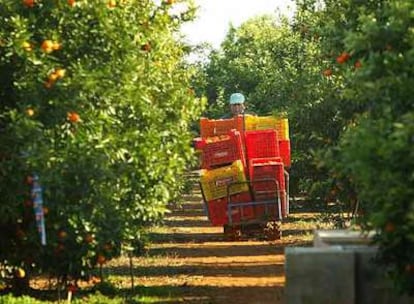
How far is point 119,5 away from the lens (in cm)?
1003

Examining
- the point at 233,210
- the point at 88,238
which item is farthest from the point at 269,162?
the point at 88,238

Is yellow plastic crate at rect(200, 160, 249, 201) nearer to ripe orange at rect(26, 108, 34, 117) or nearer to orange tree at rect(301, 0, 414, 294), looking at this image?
ripe orange at rect(26, 108, 34, 117)

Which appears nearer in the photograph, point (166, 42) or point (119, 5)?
point (119, 5)

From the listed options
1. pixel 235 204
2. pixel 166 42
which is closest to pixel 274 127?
pixel 235 204

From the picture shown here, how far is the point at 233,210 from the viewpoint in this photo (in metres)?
18.6

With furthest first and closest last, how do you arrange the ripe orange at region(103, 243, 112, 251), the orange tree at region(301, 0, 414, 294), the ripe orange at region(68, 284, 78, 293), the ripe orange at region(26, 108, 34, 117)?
the ripe orange at region(68, 284, 78, 293), the ripe orange at region(103, 243, 112, 251), the ripe orange at region(26, 108, 34, 117), the orange tree at region(301, 0, 414, 294)

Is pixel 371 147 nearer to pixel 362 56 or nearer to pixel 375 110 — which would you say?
pixel 375 110

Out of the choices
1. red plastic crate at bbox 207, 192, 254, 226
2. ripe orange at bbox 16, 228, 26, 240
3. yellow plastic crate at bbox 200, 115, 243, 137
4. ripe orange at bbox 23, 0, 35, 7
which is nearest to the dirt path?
red plastic crate at bbox 207, 192, 254, 226

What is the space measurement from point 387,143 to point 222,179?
39.9 ft

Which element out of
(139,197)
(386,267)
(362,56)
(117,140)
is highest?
(362,56)

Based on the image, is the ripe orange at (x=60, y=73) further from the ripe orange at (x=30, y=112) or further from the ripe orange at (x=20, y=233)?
the ripe orange at (x=20, y=233)

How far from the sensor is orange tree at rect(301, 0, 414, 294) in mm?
6305

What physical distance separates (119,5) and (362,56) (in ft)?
10.4

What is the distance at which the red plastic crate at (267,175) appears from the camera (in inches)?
720
